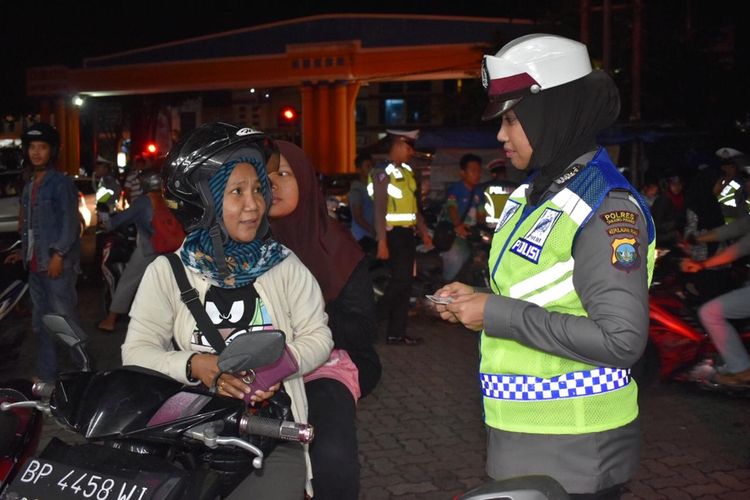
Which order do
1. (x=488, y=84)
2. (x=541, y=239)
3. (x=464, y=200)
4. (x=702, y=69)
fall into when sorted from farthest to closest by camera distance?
(x=702, y=69)
(x=464, y=200)
(x=488, y=84)
(x=541, y=239)

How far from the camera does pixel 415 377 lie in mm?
7516

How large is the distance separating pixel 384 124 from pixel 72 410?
5139 centimetres

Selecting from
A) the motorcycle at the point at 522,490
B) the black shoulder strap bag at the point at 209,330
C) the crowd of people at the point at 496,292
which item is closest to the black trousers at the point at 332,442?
the crowd of people at the point at 496,292

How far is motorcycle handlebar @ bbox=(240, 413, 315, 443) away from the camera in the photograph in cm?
221

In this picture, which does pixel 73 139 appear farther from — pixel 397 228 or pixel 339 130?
pixel 397 228

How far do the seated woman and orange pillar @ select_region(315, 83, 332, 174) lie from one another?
89.1ft

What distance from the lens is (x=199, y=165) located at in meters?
2.71

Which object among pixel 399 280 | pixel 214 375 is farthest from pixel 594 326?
pixel 399 280

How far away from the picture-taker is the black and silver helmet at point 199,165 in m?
2.71

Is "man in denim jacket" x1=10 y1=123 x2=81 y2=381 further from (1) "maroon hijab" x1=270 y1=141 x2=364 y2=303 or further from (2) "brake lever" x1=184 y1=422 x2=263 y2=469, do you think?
(2) "brake lever" x1=184 y1=422 x2=263 y2=469

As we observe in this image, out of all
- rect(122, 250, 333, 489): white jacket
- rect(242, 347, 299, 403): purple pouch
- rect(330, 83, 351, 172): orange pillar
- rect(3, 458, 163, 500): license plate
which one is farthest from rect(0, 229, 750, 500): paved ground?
rect(330, 83, 351, 172): orange pillar

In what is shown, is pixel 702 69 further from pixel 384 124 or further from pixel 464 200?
pixel 384 124

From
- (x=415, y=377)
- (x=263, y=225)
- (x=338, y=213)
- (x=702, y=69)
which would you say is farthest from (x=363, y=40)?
(x=263, y=225)

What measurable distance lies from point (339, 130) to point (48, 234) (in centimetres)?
2393
